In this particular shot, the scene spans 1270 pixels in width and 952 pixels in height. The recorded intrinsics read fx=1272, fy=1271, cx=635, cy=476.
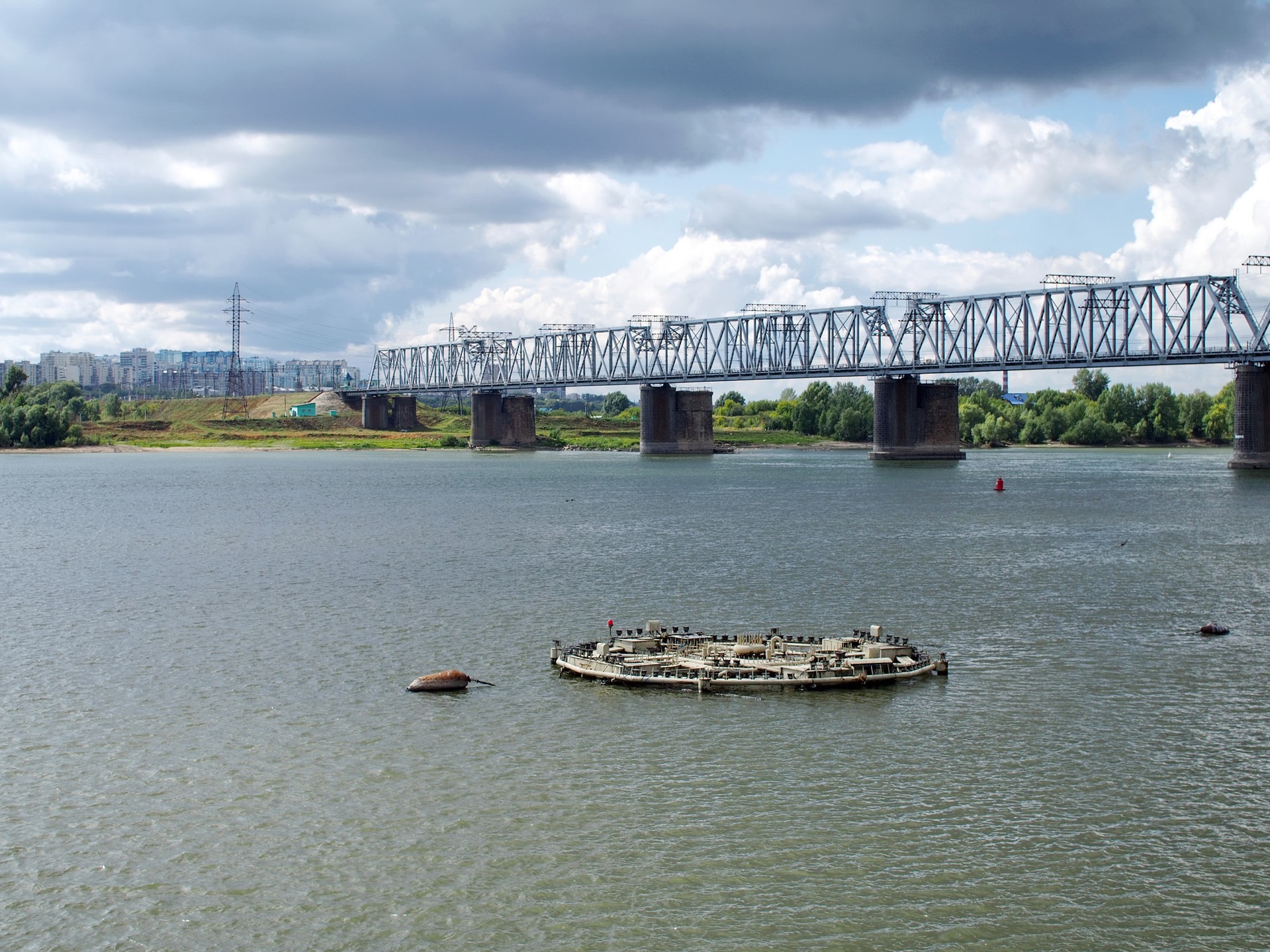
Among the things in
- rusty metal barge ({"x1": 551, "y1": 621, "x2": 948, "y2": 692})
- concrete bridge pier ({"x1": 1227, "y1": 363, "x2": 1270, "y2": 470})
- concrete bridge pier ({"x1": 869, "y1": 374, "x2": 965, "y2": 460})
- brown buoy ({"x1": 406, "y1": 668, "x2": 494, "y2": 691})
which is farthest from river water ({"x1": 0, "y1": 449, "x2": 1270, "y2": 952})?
concrete bridge pier ({"x1": 869, "y1": 374, "x2": 965, "y2": 460})

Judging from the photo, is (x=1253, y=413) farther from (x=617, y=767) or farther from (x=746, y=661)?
(x=617, y=767)

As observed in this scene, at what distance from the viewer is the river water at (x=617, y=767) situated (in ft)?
71.7

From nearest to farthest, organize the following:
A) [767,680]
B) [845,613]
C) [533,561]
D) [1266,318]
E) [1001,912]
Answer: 1. [1001,912]
2. [767,680]
3. [845,613]
4. [533,561]
5. [1266,318]

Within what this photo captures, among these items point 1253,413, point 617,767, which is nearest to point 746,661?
point 617,767

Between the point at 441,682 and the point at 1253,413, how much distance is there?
459 ft

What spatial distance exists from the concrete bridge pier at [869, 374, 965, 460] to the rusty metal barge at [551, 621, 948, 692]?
159m

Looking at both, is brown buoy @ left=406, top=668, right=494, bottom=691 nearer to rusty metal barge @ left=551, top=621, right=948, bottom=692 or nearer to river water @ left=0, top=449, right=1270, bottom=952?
river water @ left=0, top=449, right=1270, bottom=952

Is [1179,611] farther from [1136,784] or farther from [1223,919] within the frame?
[1223,919]

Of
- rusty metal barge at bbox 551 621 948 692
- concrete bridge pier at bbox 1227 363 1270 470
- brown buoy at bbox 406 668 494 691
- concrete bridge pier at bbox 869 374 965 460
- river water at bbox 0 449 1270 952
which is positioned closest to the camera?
river water at bbox 0 449 1270 952

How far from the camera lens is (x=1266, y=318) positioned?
152500 millimetres

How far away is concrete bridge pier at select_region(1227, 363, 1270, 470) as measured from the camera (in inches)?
5896

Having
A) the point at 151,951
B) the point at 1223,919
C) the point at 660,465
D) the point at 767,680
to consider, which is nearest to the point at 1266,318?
the point at 660,465

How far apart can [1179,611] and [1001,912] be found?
3266 cm

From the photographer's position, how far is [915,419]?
649ft
